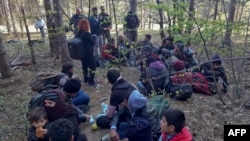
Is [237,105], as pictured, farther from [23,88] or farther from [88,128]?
[23,88]

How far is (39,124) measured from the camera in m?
3.69

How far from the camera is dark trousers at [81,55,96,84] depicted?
725 cm

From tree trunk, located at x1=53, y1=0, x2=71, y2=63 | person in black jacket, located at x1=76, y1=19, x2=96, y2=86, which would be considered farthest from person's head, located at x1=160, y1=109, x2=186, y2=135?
tree trunk, located at x1=53, y1=0, x2=71, y2=63

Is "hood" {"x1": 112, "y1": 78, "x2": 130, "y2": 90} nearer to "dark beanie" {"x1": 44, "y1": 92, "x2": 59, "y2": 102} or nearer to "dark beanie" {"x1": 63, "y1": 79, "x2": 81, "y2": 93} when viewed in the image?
"dark beanie" {"x1": 63, "y1": 79, "x2": 81, "y2": 93}

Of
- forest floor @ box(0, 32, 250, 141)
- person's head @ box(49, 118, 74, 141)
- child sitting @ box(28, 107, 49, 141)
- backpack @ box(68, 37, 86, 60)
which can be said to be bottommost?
forest floor @ box(0, 32, 250, 141)

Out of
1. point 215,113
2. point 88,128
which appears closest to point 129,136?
point 88,128

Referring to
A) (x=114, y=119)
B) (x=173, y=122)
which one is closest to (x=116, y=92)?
(x=114, y=119)

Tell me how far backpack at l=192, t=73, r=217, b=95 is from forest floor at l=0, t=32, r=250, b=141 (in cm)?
16

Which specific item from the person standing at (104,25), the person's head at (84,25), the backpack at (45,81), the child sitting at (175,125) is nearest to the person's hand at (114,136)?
the child sitting at (175,125)

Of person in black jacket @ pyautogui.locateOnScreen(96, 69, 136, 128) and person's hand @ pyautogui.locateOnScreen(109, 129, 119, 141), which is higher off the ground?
person in black jacket @ pyautogui.locateOnScreen(96, 69, 136, 128)

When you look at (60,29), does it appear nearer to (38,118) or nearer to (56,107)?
(56,107)

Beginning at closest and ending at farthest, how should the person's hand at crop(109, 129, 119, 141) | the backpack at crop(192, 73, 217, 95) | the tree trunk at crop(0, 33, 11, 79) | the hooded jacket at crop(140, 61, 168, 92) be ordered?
the person's hand at crop(109, 129, 119, 141), the hooded jacket at crop(140, 61, 168, 92), the backpack at crop(192, 73, 217, 95), the tree trunk at crop(0, 33, 11, 79)

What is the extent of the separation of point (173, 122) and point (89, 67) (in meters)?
4.50

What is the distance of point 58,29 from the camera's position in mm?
8445
